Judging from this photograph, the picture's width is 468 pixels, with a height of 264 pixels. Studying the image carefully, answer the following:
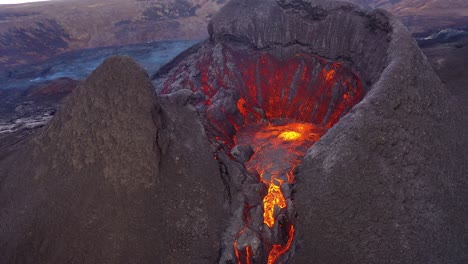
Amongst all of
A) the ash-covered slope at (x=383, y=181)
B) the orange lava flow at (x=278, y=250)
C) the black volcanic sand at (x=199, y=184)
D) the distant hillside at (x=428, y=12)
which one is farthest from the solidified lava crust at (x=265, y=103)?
the distant hillside at (x=428, y=12)

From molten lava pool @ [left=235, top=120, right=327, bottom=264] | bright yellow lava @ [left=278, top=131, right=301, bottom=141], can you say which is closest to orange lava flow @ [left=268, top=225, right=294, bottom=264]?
molten lava pool @ [left=235, top=120, right=327, bottom=264]

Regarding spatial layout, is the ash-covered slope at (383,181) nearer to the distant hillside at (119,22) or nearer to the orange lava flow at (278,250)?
the orange lava flow at (278,250)

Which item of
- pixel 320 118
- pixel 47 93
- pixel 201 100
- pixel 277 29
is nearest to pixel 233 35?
pixel 277 29

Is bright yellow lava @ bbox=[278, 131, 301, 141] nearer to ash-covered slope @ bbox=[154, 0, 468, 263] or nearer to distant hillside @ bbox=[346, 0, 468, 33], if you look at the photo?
ash-covered slope @ bbox=[154, 0, 468, 263]

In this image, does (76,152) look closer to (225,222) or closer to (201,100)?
(225,222)

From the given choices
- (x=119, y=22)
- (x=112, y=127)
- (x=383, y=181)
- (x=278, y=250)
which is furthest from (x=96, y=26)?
(x=383, y=181)

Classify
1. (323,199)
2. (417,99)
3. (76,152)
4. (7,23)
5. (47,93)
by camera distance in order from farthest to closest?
(7,23) < (47,93) < (417,99) < (76,152) < (323,199)

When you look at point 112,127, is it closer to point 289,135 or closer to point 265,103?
point 289,135
